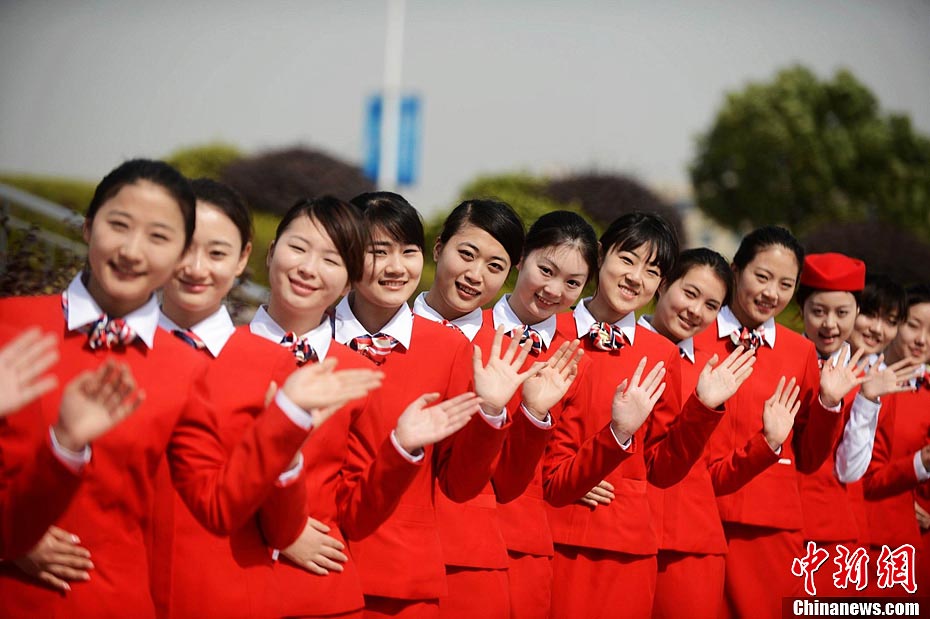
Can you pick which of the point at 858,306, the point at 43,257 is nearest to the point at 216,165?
the point at 43,257

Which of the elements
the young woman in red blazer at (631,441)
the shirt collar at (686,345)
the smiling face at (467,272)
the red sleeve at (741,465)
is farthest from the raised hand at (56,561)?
the red sleeve at (741,465)

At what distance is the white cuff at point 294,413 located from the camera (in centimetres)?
278

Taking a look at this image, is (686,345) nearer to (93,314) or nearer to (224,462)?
(224,462)

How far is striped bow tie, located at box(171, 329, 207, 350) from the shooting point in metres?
3.13

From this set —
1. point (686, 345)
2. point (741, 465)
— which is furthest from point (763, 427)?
point (686, 345)

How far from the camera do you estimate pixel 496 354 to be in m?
3.53

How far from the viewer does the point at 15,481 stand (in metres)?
2.66

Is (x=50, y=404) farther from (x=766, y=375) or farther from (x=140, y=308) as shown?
(x=766, y=375)

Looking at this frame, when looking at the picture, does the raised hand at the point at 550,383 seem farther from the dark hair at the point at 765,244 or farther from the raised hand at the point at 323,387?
the dark hair at the point at 765,244

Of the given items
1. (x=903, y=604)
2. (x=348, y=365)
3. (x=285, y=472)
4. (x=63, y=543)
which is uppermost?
(x=348, y=365)

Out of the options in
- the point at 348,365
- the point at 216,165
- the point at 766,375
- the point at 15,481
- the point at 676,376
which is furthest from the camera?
the point at 216,165

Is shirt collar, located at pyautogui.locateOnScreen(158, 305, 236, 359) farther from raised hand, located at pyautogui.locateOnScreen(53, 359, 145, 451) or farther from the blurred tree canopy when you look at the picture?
the blurred tree canopy

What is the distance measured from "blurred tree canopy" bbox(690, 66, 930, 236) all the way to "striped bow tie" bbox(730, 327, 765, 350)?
26886 millimetres

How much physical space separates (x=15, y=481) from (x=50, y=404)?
212mm
